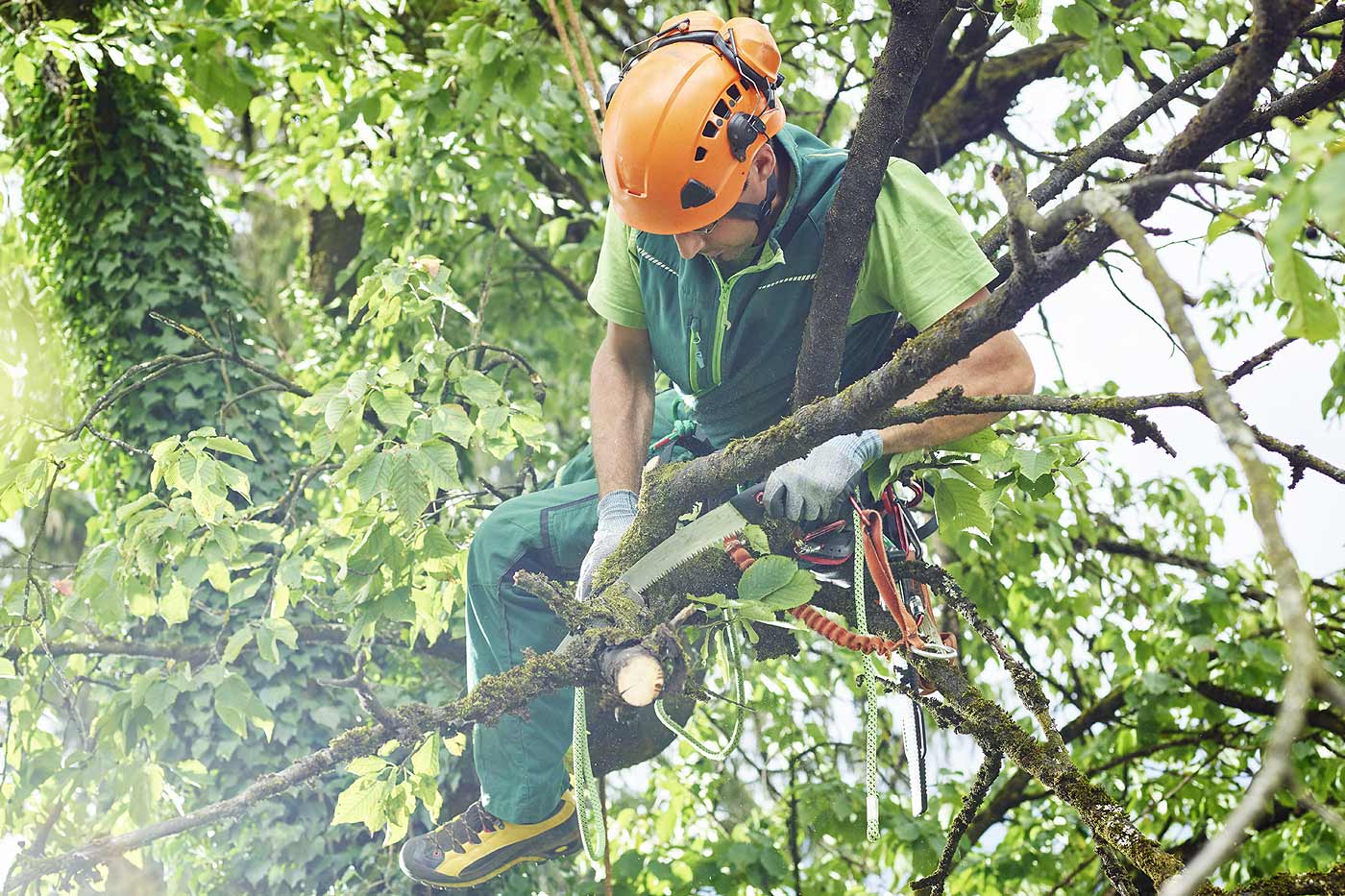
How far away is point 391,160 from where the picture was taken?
555 centimetres

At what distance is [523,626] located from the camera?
9.30ft

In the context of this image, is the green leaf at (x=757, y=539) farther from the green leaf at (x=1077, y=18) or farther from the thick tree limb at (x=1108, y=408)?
the green leaf at (x=1077, y=18)

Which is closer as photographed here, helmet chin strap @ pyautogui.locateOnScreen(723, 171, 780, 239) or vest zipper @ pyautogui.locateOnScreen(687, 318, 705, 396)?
helmet chin strap @ pyautogui.locateOnScreen(723, 171, 780, 239)

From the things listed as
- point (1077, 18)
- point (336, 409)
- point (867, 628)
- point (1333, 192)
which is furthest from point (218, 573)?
point (1077, 18)

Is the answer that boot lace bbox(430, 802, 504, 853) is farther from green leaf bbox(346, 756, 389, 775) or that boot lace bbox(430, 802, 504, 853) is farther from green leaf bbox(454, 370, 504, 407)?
green leaf bbox(454, 370, 504, 407)

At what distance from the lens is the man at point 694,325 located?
7.37 feet

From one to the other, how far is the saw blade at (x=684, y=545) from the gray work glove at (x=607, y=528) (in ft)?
0.34

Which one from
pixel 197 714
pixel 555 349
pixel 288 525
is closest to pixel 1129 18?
pixel 555 349

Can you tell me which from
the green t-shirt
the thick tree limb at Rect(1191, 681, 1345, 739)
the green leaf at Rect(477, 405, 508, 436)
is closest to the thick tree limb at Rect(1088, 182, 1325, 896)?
the green t-shirt

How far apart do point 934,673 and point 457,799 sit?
92.4 inches

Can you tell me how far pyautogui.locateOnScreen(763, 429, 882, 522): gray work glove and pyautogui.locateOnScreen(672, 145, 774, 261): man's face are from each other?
0.50m

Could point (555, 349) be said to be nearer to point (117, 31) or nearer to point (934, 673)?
point (117, 31)

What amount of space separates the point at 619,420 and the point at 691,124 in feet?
2.72

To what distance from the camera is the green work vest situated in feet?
7.93
